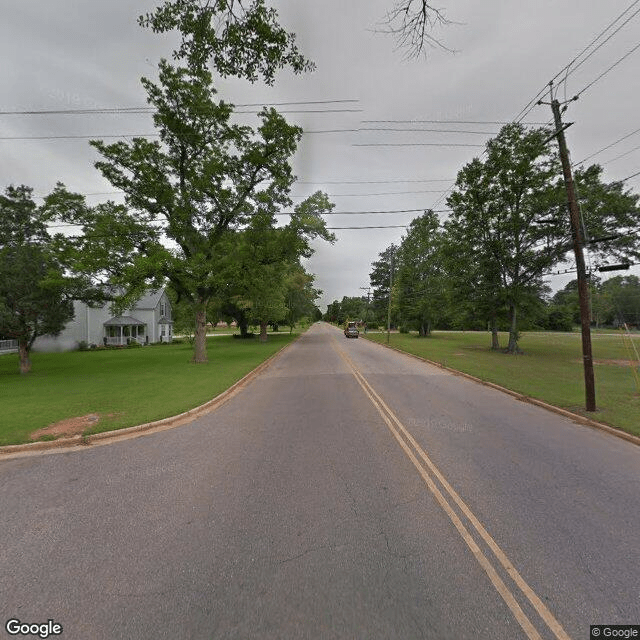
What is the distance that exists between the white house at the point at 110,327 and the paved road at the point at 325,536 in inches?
1228

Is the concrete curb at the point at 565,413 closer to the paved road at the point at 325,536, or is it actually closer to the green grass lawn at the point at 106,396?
the paved road at the point at 325,536

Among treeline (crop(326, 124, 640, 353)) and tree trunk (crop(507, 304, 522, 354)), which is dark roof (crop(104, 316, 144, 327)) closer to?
treeline (crop(326, 124, 640, 353))

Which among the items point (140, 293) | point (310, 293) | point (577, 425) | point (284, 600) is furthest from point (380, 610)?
point (310, 293)

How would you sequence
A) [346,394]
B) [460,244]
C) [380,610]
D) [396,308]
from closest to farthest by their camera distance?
[380,610]
[346,394]
[460,244]
[396,308]

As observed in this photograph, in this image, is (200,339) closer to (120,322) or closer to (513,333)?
(513,333)

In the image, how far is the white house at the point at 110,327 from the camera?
3172 cm

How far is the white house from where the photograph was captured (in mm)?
31719

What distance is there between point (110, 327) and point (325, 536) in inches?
1592

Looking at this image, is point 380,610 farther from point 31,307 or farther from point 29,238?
point 29,238

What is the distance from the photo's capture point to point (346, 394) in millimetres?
9719

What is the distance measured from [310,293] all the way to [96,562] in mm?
40836

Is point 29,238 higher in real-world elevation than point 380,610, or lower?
higher

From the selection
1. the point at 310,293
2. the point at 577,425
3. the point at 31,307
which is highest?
the point at 310,293

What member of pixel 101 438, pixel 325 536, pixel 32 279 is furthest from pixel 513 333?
pixel 32 279
